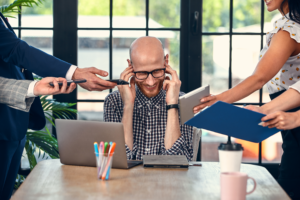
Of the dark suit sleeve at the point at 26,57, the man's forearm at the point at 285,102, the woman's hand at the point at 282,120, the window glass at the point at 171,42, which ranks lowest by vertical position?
the woman's hand at the point at 282,120

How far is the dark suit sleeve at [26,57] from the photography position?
1.63 meters

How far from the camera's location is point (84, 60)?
9.49 feet

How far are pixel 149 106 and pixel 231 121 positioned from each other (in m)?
0.94

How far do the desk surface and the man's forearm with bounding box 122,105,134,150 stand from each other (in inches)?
16.7

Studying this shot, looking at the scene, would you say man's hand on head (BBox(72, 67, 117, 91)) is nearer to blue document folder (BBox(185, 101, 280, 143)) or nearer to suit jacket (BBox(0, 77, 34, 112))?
suit jacket (BBox(0, 77, 34, 112))

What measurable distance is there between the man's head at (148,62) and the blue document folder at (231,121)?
834 millimetres

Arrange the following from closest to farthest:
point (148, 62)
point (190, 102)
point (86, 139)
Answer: point (86, 139), point (190, 102), point (148, 62)

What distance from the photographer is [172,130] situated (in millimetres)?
1836

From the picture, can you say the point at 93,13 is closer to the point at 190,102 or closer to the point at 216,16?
the point at 216,16

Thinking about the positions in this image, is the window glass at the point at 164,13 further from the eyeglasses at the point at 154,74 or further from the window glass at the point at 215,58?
the eyeglasses at the point at 154,74

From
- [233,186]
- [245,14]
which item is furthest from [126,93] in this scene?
[245,14]

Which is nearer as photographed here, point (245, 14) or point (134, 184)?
point (134, 184)

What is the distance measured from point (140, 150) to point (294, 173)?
0.84 meters

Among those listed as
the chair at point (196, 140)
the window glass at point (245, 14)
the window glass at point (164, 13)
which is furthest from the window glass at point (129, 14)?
the chair at point (196, 140)
